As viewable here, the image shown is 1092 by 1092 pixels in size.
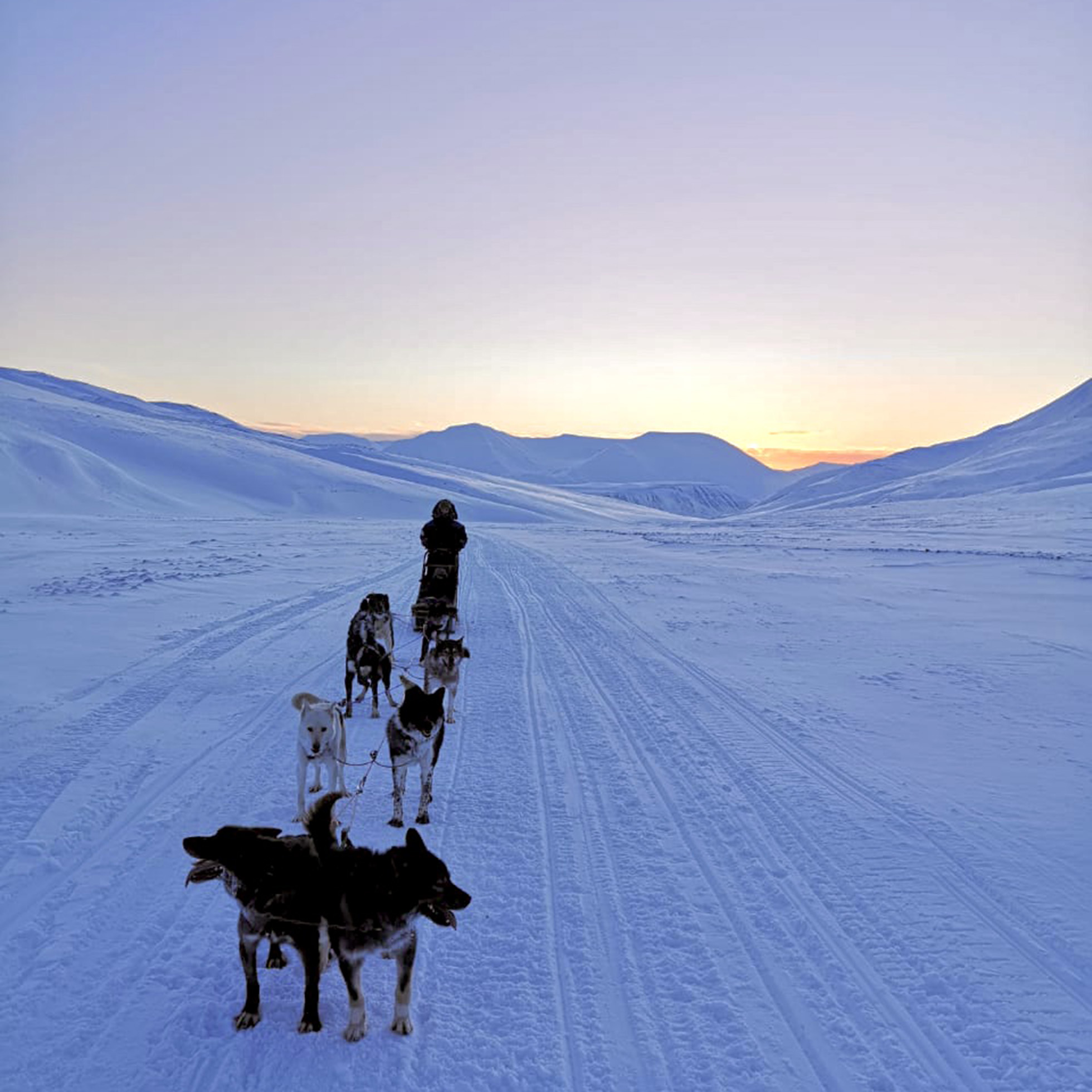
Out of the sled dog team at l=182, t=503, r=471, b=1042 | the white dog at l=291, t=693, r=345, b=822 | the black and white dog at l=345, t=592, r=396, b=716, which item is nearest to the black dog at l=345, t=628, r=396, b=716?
the black and white dog at l=345, t=592, r=396, b=716

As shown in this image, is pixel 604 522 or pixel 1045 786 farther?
pixel 604 522

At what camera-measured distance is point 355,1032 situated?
3.56 metres

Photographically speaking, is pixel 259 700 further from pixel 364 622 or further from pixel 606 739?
pixel 606 739

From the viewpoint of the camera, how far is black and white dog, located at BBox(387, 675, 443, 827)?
5664 millimetres

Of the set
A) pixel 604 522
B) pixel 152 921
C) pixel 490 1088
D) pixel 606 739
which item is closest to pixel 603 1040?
pixel 490 1088

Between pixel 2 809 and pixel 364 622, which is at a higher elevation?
pixel 364 622

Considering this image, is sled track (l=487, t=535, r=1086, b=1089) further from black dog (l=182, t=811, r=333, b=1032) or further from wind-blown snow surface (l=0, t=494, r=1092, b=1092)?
black dog (l=182, t=811, r=333, b=1032)

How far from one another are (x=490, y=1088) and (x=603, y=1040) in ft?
1.90

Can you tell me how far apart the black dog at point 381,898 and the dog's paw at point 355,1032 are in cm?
21

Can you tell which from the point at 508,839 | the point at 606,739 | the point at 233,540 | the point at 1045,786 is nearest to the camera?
the point at 508,839

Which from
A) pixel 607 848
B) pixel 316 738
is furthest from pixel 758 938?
pixel 316 738

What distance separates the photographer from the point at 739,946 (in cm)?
433

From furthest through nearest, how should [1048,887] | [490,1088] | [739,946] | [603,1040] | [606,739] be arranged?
1. [606,739]
2. [1048,887]
3. [739,946]
4. [603,1040]
5. [490,1088]

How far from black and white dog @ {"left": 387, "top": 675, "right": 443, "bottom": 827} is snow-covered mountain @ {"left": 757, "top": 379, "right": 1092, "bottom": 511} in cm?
8478
